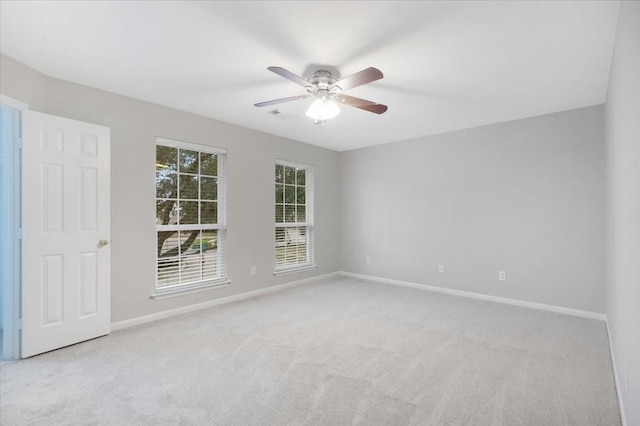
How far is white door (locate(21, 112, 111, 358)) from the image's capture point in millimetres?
2783

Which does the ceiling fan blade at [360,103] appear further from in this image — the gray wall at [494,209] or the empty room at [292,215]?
the gray wall at [494,209]

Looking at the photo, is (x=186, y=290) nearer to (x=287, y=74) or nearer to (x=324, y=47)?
(x=287, y=74)

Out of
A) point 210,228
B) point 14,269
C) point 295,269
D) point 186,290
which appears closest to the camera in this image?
point 14,269

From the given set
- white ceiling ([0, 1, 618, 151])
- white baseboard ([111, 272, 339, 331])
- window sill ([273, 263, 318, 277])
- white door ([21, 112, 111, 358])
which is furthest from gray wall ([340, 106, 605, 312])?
white door ([21, 112, 111, 358])

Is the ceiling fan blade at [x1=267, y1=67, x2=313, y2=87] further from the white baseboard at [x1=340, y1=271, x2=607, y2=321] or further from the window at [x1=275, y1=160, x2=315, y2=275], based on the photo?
the white baseboard at [x1=340, y1=271, x2=607, y2=321]

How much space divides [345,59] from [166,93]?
2.03 m

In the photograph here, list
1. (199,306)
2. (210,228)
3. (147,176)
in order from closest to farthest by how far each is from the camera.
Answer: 1. (147,176)
2. (199,306)
3. (210,228)

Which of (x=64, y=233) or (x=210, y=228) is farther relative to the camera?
(x=210, y=228)

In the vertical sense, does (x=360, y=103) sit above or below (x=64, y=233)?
above

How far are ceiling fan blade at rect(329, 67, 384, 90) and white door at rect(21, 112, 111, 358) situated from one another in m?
2.48

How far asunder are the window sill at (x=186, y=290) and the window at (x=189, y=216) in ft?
0.04

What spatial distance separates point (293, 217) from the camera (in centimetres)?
570

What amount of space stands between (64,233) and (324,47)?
2850 millimetres

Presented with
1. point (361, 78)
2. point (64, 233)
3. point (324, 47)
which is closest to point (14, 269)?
point (64, 233)
